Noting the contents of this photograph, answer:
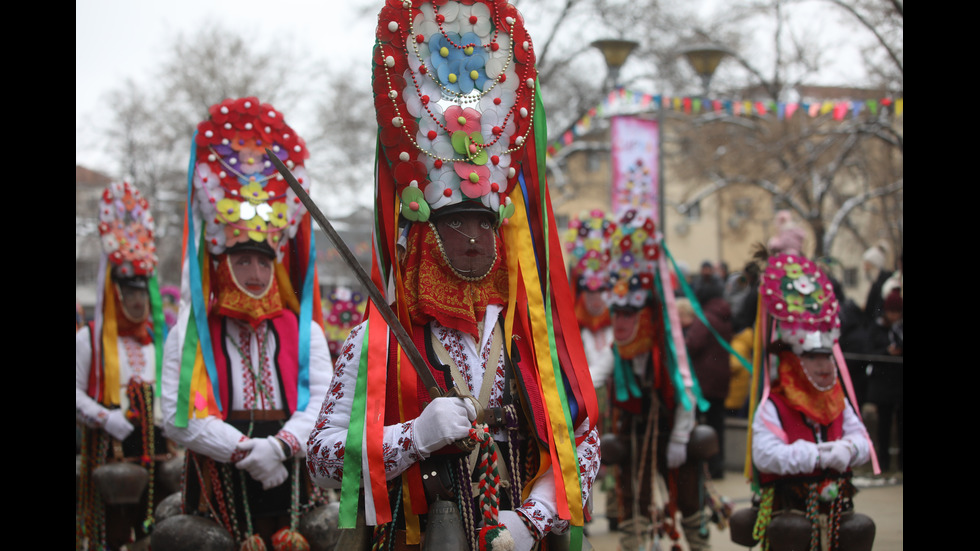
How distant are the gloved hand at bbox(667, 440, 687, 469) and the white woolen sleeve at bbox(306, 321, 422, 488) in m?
4.06

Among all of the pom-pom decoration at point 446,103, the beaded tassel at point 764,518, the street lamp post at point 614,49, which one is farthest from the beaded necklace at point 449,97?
the street lamp post at point 614,49

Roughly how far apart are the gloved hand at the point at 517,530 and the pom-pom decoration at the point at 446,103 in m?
1.00

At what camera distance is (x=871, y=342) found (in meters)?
10.4

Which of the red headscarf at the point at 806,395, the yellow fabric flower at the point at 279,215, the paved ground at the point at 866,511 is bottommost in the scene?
the paved ground at the point at 866,511

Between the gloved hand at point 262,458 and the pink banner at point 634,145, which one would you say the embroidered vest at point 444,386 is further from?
the pink banner at point 634,145

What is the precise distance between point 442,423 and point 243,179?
2712 mm

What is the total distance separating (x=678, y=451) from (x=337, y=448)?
423cm

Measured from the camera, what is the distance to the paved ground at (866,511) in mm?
7289

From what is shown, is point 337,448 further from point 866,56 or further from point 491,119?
point 866,56

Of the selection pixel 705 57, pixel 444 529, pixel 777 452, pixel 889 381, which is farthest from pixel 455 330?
pixel 705 57

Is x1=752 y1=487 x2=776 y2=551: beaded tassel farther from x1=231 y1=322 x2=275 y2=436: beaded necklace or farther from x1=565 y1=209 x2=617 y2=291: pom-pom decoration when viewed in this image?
x1=565 y1=209 x2=617 y2=291: pom-pom decoration

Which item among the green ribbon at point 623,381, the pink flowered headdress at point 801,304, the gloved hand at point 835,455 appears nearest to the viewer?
the gloved hand at point 835,455

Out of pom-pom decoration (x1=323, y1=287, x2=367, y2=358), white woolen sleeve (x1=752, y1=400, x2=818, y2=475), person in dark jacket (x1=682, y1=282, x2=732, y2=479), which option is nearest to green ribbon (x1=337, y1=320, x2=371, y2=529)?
white woolen sleeve (x1=752, y1=400, x2=818, y2=475)

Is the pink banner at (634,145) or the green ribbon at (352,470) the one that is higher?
the pink banner at (634,145)
